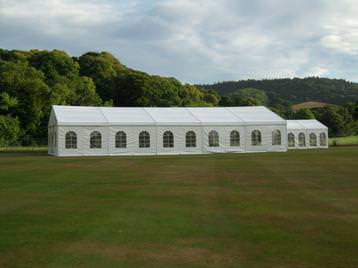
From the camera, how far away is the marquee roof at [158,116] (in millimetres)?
31891

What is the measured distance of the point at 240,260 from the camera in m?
5.59

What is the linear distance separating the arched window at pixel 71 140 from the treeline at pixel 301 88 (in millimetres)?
95465

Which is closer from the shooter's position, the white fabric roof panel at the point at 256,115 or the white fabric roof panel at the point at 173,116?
the white fabric roof panel at the point at 173,116

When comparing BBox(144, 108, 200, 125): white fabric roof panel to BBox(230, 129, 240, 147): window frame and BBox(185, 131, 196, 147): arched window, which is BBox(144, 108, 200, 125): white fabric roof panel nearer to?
BBox(185, 131, 196, 147): arched window

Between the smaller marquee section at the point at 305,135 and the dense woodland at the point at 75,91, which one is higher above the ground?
the dense woodland at the point at 75,91

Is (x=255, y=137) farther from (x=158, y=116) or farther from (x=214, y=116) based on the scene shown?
(x=158, y=116)

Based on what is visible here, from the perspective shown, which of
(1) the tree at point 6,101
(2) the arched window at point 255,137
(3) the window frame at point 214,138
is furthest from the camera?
(1) the tree at point 6,101

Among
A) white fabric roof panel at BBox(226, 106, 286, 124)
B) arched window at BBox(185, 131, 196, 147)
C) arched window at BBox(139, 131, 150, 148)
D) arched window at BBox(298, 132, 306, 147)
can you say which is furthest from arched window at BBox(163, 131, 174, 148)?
arched window at BBox(298, 132, 306, 147)

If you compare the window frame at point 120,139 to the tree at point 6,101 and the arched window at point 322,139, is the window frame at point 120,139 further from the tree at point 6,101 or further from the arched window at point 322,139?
the arched window at point 322,139

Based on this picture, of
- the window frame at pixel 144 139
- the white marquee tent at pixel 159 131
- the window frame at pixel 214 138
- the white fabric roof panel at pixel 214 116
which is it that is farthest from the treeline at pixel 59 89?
the window frame at pixel 214 138

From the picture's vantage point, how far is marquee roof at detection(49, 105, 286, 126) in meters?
31.9

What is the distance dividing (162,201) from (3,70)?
42.4m

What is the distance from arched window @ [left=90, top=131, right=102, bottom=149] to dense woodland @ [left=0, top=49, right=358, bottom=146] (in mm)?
14200

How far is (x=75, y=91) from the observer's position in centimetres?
5553
